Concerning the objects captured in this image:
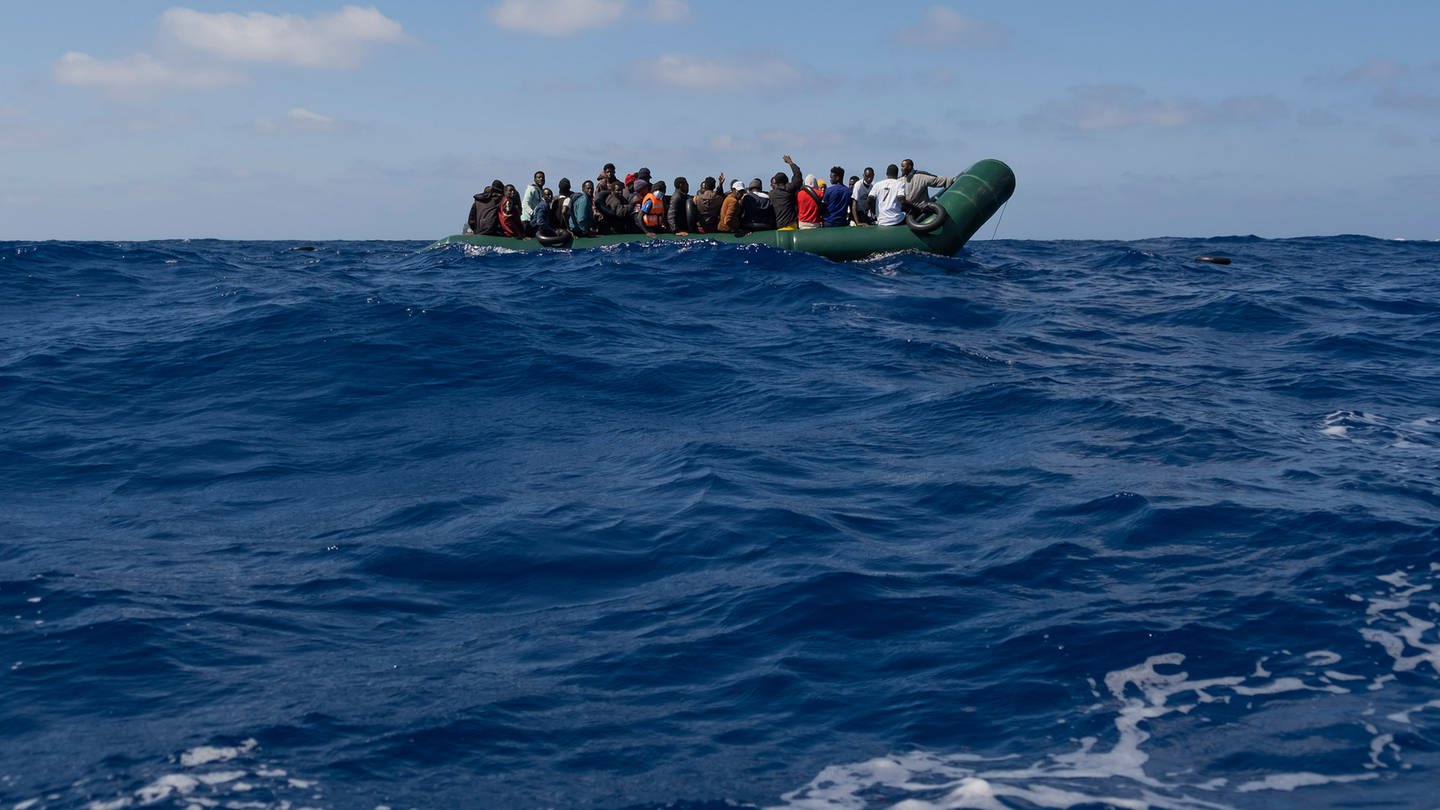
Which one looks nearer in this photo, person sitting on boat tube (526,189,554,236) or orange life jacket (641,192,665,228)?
orange life jacket (641,192,665,228)

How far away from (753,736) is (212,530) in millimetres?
4784

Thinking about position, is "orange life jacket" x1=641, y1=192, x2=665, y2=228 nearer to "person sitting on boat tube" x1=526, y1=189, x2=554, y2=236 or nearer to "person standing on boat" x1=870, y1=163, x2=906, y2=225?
"person sitting on boat tube" x1=526, y1=189, x2=554, y2=236

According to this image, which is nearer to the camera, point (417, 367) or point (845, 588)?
point (845, 588)

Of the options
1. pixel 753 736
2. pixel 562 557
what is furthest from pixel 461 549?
pixel 753 736

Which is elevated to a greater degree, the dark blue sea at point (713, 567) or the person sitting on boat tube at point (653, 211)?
the person sitting on boat tube at point (653, 211)

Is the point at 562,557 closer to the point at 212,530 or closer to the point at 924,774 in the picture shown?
the point at 212,530

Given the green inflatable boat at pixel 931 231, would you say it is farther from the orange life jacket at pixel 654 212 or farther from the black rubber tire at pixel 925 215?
the orange life jacket at pixel 654 212

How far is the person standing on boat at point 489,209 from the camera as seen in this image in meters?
24.8

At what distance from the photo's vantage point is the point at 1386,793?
4520 mm

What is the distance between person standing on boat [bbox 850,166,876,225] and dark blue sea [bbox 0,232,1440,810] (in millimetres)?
7178

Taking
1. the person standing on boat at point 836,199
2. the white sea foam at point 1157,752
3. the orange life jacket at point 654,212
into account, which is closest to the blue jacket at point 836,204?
the person standing on boat at point 836,199

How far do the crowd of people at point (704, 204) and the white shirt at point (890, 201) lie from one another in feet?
0.06

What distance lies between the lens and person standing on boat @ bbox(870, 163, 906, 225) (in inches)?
830

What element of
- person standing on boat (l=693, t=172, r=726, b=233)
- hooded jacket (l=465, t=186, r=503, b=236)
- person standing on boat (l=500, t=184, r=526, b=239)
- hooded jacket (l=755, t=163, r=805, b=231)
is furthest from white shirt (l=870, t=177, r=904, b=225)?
hooded jacket (l=465, t=186, r=503, b=236)
